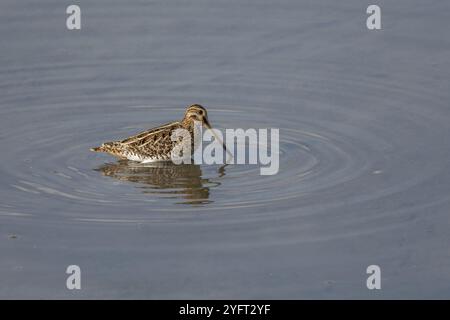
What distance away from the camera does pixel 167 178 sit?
13719mm

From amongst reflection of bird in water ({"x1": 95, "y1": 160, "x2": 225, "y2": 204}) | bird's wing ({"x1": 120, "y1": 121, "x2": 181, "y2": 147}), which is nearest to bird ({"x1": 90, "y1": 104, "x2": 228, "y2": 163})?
bird's wing ({"x1": 120, "y1": 121, "x2": 181, "y2": 147})

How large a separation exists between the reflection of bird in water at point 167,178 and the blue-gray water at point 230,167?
0.04 metres

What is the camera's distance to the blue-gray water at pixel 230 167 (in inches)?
428

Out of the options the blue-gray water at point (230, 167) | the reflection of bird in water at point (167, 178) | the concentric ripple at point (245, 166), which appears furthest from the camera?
the reflection of bird in water at point (167, 178)

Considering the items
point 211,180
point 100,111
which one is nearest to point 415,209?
point 211,180

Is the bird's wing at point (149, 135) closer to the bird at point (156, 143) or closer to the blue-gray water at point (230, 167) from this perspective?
the bird at point (156, 143)

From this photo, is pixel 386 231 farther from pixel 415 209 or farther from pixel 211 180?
pixel 211 180

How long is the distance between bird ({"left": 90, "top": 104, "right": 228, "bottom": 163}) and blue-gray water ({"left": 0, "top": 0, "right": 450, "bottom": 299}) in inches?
9.4

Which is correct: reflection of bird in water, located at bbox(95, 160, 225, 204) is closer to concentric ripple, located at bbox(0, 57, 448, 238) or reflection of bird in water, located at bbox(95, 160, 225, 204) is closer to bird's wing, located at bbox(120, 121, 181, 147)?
concentric ripple, located at bbox(0, 57, 448, 238)

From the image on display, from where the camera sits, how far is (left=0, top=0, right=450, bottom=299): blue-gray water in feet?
35.6

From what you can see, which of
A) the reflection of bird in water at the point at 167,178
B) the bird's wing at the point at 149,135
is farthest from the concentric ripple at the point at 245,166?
the bird's wing at the point at 149,135

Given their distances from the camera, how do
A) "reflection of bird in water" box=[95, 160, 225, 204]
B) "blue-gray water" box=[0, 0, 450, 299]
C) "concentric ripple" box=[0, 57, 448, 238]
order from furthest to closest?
"reflection of bird in water" box=[95, 160, 225, 204], "concentric ripple" box=[0, 57, 448, 238], "blue-gray water" box=[0, 0, 450, 299]

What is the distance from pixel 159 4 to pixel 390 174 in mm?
6362

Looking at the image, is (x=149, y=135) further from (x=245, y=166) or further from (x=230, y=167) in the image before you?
(x=245, y=166)
